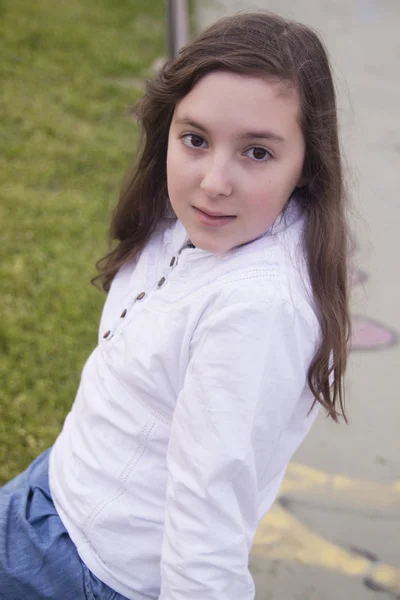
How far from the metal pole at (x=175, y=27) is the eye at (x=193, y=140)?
11.4 ft

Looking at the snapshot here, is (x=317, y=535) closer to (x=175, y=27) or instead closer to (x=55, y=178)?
(x=55, y=178)

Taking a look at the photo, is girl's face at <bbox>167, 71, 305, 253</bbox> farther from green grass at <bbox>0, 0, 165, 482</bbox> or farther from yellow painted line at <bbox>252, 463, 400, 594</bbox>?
green grass at <bbox>0, 0, 165, 482</bbox>

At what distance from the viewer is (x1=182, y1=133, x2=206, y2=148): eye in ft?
3.92

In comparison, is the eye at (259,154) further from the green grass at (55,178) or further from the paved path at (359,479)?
the green grass at (55,178)

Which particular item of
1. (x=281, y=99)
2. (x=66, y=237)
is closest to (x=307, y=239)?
(x=281, y=99)

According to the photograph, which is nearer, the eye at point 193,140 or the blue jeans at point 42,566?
the eye at point 193,140

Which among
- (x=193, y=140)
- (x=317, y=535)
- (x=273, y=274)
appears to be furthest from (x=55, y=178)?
(x=273, y=274)

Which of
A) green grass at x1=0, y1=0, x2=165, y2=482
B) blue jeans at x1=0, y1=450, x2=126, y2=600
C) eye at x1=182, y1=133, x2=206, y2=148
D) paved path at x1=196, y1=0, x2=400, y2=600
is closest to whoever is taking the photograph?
eye at x1=182, y1=133, x2=206, y2=148

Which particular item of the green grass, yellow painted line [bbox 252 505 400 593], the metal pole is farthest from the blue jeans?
the metal pole

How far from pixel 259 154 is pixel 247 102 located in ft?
0.27

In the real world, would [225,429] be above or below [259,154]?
below

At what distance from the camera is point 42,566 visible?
1.32 metres

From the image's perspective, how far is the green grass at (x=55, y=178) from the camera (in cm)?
264

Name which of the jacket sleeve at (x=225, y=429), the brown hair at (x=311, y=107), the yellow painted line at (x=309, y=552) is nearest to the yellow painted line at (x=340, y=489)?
the yellow painted line at (x=309, y=552)
